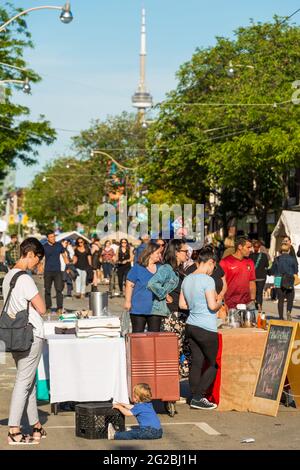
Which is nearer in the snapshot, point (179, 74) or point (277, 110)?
point (277, 110)

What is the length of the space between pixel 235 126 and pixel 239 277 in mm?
40485

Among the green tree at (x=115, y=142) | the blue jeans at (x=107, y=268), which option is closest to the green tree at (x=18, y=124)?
the blue jeans at (x=107, y=268)

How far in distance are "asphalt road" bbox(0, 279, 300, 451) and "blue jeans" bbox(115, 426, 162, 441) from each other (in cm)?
8

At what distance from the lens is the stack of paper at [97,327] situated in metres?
11.7

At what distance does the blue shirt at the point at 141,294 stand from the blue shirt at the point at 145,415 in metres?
2.54

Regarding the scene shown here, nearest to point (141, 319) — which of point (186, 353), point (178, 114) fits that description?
point (186, 353)

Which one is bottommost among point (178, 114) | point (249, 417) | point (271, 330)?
point (249, 417)

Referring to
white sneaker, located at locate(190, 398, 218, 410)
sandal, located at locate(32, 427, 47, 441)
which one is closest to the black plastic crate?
sandal, located at locate(32, 427, 47, 441)

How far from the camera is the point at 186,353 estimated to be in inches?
512

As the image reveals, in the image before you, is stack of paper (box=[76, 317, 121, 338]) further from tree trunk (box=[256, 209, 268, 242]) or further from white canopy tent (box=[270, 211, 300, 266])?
tree trunk (box=[256, 209, 268, 242])

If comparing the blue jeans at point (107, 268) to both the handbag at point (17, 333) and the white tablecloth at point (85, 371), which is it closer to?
the white tablecloth at point (85, 371)

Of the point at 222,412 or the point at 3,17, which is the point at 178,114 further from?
the point at 222,412

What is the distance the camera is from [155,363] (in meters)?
11.7
